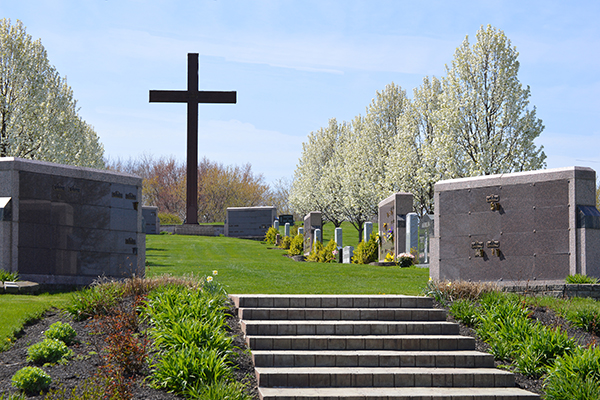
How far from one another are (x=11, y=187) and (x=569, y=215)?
38.3ft

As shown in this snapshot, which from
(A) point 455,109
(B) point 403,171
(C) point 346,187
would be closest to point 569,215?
(A) point 455,109

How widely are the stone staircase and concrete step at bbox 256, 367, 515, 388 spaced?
12mm

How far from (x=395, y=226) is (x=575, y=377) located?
14.3 meters

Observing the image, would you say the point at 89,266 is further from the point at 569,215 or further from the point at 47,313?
the point at 569,215

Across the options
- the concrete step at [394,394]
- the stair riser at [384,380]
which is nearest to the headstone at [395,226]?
the stair riser at [384,380]

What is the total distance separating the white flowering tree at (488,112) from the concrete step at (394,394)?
71.3ft

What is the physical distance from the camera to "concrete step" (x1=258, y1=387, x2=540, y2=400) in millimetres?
6570

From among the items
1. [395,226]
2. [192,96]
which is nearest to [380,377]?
[395,226]

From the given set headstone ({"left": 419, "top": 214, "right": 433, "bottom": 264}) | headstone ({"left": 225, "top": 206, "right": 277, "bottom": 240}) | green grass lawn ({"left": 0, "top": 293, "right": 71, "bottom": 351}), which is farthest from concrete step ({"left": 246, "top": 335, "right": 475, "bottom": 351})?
headstone ({"left": 225, "top": 206, "right": 277, "bottom": 240})

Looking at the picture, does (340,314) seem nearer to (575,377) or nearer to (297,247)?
(575,377)

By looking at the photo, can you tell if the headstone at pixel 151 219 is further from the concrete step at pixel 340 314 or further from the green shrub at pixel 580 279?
the green shrub at pixel 580 279

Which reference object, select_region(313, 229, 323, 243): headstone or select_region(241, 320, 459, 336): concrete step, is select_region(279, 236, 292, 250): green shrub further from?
select_region(241, 320, 459, 336): concrete step

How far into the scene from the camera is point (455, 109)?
28547mm

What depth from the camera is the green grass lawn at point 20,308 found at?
8.09 meters
